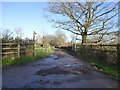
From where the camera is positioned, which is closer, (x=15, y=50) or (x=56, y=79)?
(x=56, y=79)

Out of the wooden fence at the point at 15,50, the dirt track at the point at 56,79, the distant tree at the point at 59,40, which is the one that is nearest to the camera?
the dirt track at the point at 56,79

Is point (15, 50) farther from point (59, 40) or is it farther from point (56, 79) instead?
point (59, 40)

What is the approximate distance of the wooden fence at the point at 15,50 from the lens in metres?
17.5

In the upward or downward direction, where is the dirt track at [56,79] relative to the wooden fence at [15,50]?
downward

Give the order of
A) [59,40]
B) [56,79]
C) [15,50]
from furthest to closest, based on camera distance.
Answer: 1. [59,40]
2. [15,50]
3. [56,79]

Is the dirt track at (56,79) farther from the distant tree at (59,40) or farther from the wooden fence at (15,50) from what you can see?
the distant tree at (59,40)

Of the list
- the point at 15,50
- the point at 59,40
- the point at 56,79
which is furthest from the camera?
the point at 59,40

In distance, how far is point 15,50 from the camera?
62.4 feet

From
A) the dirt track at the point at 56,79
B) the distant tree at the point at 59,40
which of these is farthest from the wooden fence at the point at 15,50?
the distant tree at the point at 59,40

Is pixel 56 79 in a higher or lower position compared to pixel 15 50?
lower

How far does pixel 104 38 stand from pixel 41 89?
2458 cm

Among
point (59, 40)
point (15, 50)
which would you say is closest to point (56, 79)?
point (15, 50)

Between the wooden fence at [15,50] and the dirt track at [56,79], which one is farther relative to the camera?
the wooden fence at [15,50]

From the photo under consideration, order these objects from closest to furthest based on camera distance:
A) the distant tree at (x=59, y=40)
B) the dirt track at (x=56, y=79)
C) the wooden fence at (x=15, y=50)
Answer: the dirt track at (x=56, y=79)
the wooden fence at (x=15, y=50)
the distant tree at (x=59, y=40)
